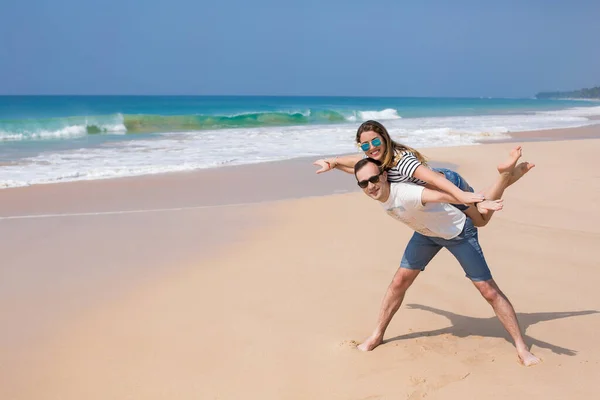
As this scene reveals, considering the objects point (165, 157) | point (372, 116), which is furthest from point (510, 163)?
point (372, 116)

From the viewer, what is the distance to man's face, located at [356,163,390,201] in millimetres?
3477

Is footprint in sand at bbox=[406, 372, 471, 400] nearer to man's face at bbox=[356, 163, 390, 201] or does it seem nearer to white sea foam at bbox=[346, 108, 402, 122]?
man's face at bbox=[356, 163, 390, 201]

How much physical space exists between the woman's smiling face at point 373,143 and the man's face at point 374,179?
14 cm

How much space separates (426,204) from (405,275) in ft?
2.60

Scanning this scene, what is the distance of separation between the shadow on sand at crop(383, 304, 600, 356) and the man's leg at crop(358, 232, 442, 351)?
154 mm

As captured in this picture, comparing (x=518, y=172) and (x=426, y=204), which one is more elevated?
(x=518, y=172)

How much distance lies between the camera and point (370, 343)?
4078 mm

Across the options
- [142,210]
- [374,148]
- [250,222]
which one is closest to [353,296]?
[374,148]

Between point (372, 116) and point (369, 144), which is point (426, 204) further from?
point (372, 116)

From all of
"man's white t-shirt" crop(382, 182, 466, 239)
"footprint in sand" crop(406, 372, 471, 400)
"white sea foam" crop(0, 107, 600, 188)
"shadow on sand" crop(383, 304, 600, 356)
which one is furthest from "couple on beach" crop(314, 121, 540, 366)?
"white sea foam" crop(0, 107, 600, 188)

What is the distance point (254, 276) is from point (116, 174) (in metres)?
7.48

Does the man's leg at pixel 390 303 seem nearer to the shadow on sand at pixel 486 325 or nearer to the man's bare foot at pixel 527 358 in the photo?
the shadow on sand at pixel 486 325

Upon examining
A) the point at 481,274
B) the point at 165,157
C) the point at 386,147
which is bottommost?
the point at 165,157

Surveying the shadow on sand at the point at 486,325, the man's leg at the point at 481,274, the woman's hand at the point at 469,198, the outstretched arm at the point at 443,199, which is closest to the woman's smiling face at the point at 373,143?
the outstretched arm at the point at 443,199
